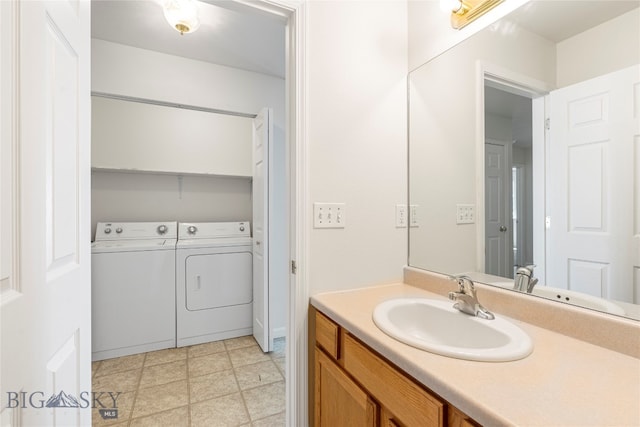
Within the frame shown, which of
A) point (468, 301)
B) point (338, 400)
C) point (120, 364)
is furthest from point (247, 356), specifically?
point (468, 301)

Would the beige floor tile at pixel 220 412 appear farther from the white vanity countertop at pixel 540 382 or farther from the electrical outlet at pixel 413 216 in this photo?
the electrical outlet at pixel 413 216

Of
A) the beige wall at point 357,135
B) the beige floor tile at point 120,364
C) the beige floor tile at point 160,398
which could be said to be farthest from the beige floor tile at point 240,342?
the beige wall at point 357,135

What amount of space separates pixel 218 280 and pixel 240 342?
0.61 metres

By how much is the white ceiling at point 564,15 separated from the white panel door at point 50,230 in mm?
1481

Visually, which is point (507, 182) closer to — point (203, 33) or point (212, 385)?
point (212, 385)

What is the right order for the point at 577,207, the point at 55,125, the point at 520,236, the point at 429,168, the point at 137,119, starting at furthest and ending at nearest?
the point at 137,119 < the point at 429,168 < the point at 520,236 < the point at 577,207 < the point at 55,125

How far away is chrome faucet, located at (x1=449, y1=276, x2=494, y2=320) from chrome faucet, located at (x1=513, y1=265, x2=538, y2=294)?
0.15 m

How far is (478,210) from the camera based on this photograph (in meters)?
1.26

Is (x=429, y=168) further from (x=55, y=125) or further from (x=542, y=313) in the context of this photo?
(x=55, y=125)

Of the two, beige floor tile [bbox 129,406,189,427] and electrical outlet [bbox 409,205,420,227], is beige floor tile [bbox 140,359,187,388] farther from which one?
electrical outlet [bbox 409,205,420,227]

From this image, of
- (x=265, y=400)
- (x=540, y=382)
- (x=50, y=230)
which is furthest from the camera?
(x=265, y=400)

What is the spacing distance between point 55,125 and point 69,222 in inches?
11.0

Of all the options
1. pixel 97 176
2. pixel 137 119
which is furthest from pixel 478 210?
pixel 97 176

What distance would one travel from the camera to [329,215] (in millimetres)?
1314
